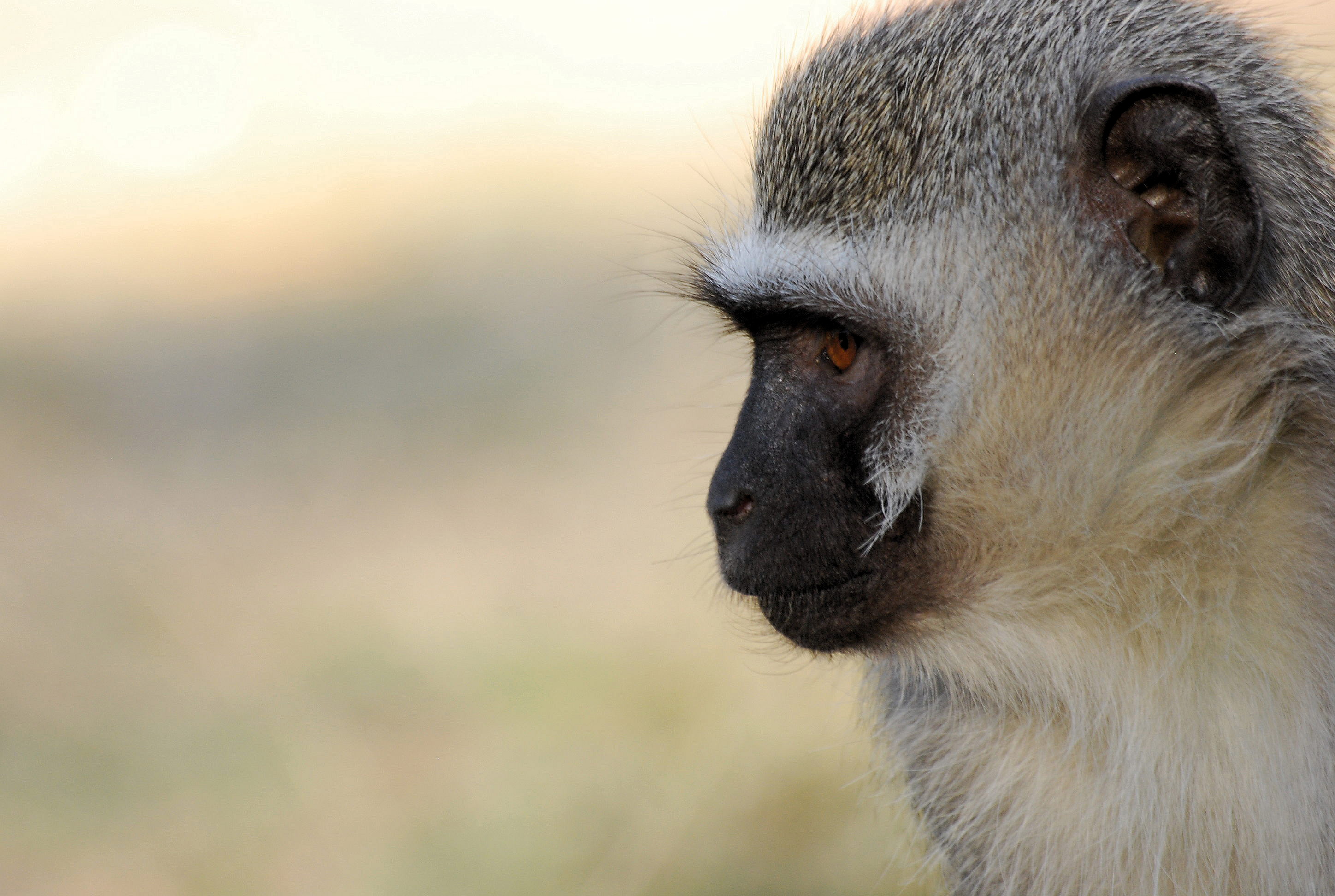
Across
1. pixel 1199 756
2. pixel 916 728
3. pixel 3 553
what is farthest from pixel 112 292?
pixel 1199 756

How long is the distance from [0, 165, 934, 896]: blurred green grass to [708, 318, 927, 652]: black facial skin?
492 millimetres

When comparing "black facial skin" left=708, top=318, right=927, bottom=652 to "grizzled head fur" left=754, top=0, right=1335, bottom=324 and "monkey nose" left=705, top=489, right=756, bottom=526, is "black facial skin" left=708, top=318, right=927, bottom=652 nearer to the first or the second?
"monkey nose" left=705, top=489, right=756, bottom=526

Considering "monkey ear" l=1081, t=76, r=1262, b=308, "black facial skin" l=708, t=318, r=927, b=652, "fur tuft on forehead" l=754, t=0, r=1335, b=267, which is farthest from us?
"black facial skin" l=708, t=318, r=927, b=652

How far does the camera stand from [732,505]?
2.51 metres

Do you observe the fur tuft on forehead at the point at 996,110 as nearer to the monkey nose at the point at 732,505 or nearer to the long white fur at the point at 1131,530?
the long white fur at the point at 1131,530

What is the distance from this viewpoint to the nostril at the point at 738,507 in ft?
8.17

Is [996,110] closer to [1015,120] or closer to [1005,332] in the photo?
[1015,120]

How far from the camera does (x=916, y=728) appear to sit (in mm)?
2924

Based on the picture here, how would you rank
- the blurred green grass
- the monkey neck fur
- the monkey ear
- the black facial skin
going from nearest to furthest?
the monkey ear < the monkey neck fur < the black facial skin < the blurred green grass

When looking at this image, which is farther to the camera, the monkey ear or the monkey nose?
the monkey nose

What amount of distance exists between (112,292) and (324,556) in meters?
4.04

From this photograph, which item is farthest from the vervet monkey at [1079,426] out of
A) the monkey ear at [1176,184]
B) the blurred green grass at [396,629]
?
the blurred green grass at [396,629]

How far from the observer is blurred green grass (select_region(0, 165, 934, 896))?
465 cm

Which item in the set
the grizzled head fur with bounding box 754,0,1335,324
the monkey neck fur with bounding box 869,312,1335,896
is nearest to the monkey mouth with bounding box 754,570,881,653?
the monkey neck fur with bounding box 869,312,1335,896
